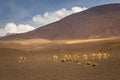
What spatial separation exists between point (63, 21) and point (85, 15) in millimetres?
10553

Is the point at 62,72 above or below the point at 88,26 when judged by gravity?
below

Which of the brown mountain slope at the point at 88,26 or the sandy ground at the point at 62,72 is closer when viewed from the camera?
the sandy ground at the point at 62,72

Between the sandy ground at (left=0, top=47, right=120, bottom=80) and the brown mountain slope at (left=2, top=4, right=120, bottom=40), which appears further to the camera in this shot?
Answer: the brown mountain slope at (left=2, top=4, right=120, bottom=40)

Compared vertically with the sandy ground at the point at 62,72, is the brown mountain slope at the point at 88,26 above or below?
above

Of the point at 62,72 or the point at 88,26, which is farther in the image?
the point at 88,26

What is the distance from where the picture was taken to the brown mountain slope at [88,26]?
10025 centimetres

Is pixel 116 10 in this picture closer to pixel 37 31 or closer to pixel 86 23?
pixel 86 23

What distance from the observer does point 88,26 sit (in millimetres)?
109625

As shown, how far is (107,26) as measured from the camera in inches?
4011

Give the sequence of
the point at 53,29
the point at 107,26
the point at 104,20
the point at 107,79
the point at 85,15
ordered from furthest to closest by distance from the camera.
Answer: the point at 85,15, the point at 53,29, the point at 104,20, the point at 107,26, the point at 107,79

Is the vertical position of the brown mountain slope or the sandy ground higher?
the brown mountain slope

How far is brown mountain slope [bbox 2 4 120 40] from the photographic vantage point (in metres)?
100

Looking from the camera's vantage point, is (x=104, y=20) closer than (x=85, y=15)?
Yes

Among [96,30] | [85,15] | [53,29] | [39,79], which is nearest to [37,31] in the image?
[53,29]
